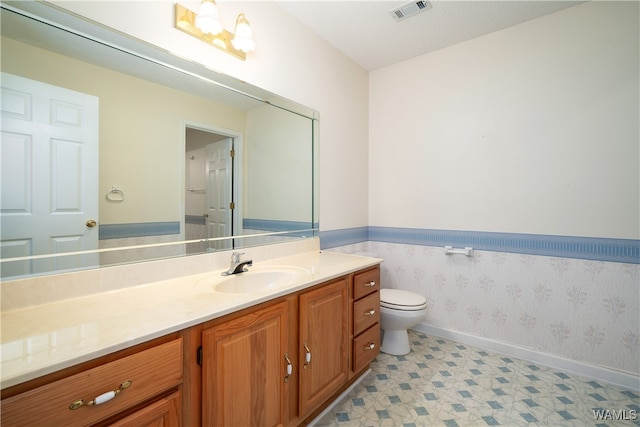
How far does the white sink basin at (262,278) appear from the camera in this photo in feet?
4.69

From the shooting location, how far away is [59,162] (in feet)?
3.44

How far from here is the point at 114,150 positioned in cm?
119

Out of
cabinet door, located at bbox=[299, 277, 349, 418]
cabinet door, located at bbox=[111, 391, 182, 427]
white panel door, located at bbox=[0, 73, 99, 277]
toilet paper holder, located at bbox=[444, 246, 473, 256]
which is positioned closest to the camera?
cabinet door, located at bbox=[111, 391, 182, 427]

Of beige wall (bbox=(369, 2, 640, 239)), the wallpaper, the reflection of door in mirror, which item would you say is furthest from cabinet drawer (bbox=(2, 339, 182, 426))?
beige wall (bbox=(369, 2, 640, 239))

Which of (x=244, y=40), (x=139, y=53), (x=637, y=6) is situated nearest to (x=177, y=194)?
(x=139, y=53)

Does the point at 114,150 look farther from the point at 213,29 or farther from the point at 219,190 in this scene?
the point at 213,29

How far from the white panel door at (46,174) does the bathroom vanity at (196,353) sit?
0.70 ft

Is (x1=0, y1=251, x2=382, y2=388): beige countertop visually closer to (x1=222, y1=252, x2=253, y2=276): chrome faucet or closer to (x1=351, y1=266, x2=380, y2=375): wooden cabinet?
(x1=222, y1=252, x2=253, y2=276): chrome faucet

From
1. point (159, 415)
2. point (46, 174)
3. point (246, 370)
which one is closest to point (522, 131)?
point (246, 370)

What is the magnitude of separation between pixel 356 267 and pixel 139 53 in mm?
1522

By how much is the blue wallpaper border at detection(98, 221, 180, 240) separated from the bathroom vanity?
0.77 feet

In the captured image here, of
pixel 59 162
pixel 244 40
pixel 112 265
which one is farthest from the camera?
pixel 244 40

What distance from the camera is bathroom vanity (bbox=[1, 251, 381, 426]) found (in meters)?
0.67

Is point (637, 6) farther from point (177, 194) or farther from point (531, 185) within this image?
point (177, 194)
